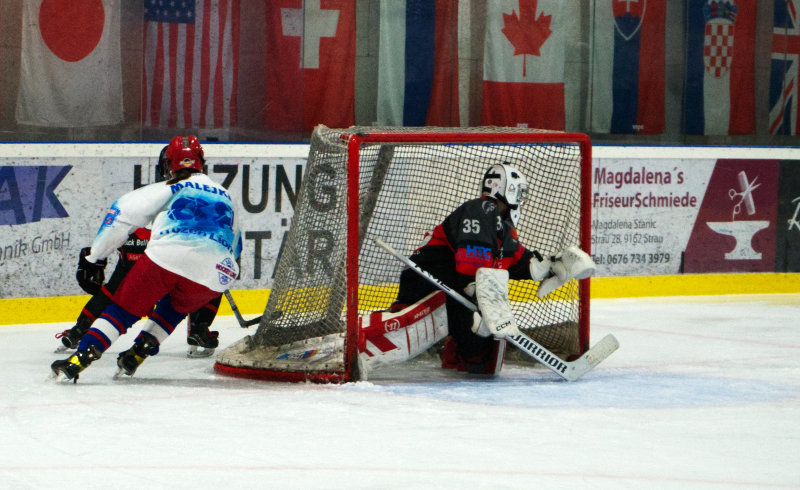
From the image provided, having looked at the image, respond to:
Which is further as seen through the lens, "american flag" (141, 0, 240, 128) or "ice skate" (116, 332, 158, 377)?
"american flag" (141, 0, 240, 128)

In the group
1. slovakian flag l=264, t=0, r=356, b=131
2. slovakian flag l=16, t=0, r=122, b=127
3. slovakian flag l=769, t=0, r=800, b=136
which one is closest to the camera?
slovakian flag l=16, t=0, r=122, b=127

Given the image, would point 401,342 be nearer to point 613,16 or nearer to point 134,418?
point 134,418

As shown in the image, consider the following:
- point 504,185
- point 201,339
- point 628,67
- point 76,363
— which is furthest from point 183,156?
point 628,67

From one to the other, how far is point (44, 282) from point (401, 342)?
7.57 feet

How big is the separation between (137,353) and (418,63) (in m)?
4.67

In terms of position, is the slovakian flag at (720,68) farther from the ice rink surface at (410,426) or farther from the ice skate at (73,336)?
the ice skate at (73,336)

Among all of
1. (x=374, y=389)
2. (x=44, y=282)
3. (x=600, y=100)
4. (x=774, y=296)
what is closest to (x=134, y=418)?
(x=374, y=389)

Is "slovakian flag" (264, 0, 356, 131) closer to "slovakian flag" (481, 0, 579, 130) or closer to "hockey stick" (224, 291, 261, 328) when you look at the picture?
"slovakian flag" (481, 0, 579, 130)

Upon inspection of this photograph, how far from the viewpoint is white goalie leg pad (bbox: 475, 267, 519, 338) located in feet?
15.3

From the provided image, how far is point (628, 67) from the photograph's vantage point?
371 inches

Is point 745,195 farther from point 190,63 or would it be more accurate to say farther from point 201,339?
point 201,339

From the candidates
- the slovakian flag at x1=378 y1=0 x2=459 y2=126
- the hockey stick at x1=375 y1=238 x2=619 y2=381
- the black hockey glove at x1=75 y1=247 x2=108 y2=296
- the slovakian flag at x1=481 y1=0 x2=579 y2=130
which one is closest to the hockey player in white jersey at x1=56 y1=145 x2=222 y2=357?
the black hockey glove at x1=75 y1=247 x2=108 y2=296

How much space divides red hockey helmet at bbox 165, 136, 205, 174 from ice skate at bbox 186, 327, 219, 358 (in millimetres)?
908

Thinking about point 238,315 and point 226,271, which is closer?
point 226,271
